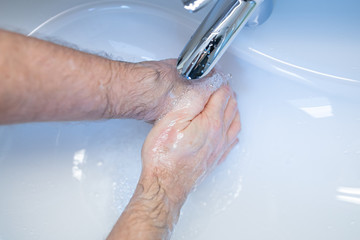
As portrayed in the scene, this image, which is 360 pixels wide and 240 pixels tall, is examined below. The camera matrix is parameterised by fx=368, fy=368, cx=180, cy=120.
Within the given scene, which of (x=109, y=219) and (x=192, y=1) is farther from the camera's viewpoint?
(x=109, y=219)

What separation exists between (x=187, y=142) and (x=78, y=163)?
0.24 metres

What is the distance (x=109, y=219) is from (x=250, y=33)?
0.45 meters

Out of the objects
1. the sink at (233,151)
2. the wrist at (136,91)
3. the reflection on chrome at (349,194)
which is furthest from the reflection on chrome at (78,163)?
the reflection on chrome at (349,194)

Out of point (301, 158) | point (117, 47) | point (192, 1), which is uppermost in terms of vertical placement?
point (192, 1)

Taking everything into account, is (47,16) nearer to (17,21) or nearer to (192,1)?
(17,21)

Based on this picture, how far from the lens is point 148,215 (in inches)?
23.0

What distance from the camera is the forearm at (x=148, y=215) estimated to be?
0.56 m

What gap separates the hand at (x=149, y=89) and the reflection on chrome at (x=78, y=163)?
0.16 meters

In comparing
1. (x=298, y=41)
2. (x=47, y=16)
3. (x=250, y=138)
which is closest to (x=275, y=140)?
(x=250, y=138)

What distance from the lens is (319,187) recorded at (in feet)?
2.35

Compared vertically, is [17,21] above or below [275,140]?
above

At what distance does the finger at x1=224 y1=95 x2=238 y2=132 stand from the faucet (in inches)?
5.2

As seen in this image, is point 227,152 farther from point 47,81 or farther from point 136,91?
point 47,81

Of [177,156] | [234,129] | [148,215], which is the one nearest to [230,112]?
[234,129]
